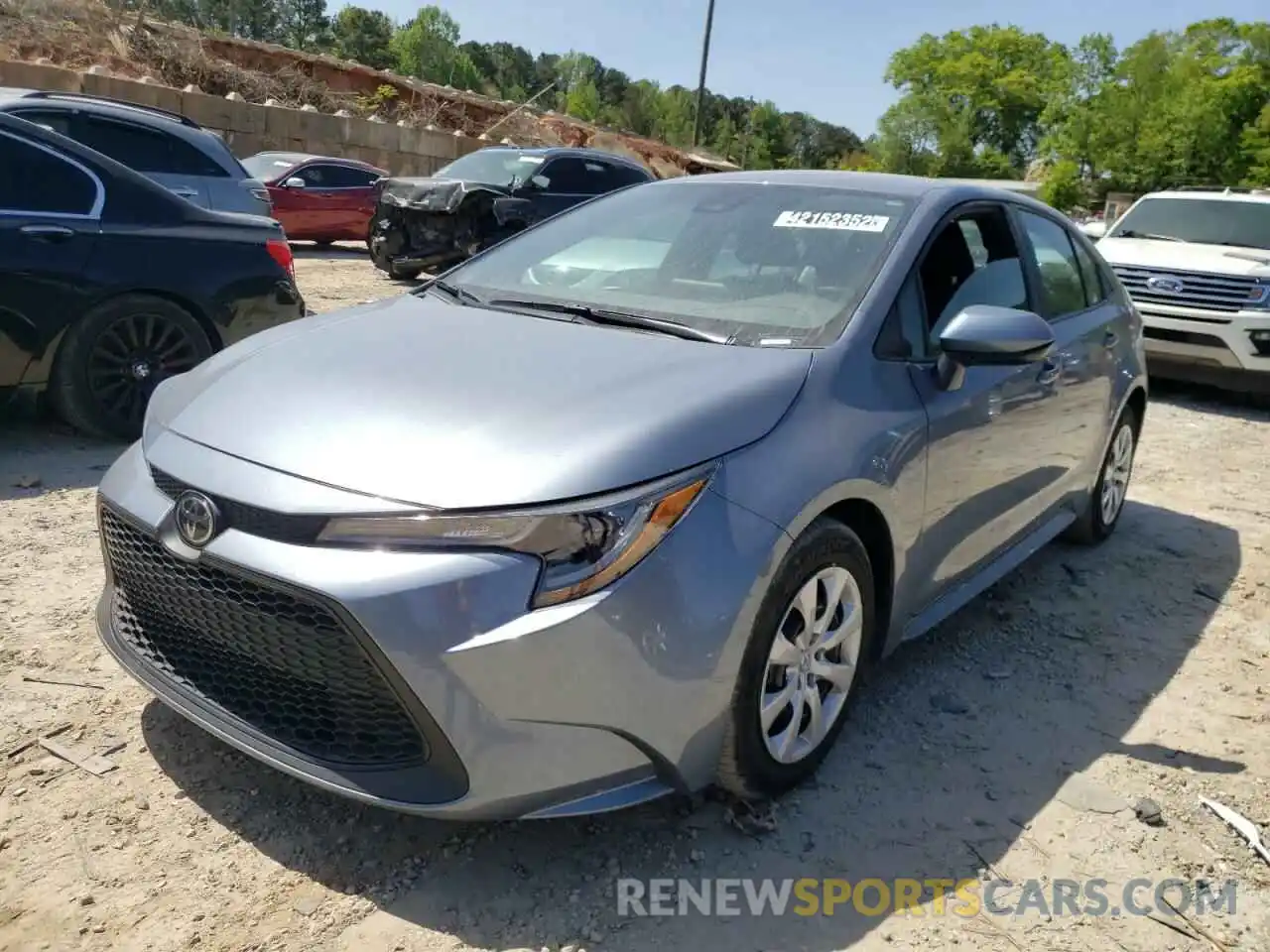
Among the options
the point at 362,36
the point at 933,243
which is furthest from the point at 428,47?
the point at 933,243

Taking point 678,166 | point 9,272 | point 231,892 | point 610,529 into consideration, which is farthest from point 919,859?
point 678,166

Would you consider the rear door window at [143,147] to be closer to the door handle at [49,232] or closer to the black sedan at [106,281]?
the black sedan at [106,281]

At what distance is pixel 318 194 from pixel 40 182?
11.0 metres

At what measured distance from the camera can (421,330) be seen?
2.94 meters

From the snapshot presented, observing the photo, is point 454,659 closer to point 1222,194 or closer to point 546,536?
point 546,536

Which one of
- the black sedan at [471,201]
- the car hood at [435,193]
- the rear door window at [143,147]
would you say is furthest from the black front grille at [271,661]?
the car hood at [435,193]

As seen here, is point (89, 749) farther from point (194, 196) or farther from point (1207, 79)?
point (1207, 79)

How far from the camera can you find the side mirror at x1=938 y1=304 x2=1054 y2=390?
2912 mm

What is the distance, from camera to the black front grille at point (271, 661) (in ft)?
6.92

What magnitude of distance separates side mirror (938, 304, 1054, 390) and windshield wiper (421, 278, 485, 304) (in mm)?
1421

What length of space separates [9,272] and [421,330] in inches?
112

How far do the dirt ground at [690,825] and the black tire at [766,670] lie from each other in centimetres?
12

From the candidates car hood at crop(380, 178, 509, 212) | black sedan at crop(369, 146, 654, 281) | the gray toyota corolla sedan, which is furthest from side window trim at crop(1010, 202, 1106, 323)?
car hood at crop(380, 178, 509, 212)

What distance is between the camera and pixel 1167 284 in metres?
8.53
